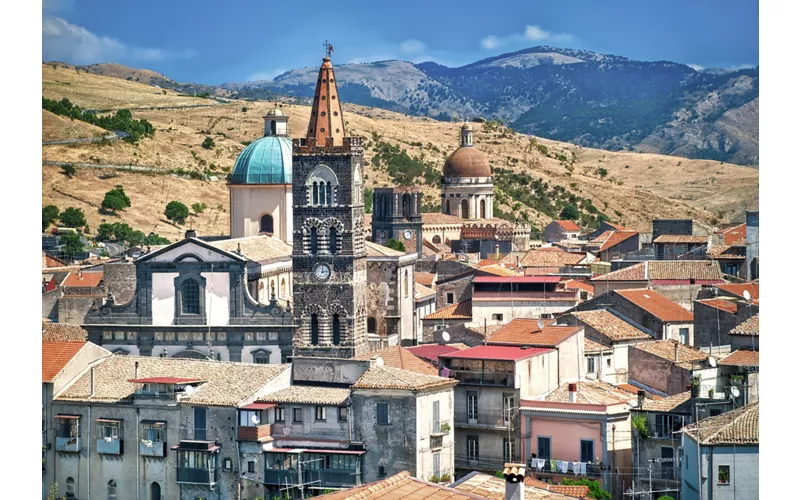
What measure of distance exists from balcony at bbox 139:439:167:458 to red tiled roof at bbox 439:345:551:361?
4.82m

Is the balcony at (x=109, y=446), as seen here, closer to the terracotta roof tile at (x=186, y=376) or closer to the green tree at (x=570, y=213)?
the terracotta roof tile at (x=186, y=376)

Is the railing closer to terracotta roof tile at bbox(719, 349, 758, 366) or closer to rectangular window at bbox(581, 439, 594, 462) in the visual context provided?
rectangular window at bbox(581, 439, 594, 462)

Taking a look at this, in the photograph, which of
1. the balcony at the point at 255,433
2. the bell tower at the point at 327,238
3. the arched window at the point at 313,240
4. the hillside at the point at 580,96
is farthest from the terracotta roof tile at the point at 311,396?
the arched window at the point at 313,240

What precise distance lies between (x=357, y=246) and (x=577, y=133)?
79.7m

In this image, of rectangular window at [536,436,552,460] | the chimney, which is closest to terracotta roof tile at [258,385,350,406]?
rectangular window at [536,436,552,460]

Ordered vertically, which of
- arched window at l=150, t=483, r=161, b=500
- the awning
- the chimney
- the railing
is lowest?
arched window at l=150, t=483, r=161, b=500

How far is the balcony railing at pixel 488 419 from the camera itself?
1008 inches

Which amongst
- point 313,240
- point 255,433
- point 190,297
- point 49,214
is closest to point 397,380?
point 255,433

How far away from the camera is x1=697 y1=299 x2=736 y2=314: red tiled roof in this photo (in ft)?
98.4

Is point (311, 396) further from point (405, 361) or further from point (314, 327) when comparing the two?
point (314, 327)

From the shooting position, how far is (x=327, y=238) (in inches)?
1247

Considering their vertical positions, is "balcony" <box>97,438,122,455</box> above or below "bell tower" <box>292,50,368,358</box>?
below
